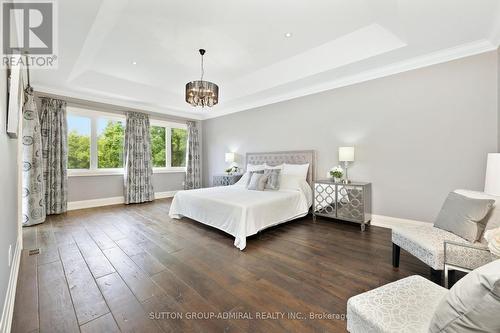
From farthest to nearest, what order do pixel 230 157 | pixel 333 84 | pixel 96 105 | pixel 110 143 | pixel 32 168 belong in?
1. pixel 230 157
2. pixel 110 143
3. pixel 96 105
4. pixel 333 84
5. pixel 32 168

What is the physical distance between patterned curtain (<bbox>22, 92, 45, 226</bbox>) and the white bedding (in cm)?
237

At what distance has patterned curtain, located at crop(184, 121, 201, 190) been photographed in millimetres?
6805

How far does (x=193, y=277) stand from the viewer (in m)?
2.10

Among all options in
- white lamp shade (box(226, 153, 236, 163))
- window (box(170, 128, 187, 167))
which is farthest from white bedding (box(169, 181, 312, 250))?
window (box(170, 128, 187, 167))

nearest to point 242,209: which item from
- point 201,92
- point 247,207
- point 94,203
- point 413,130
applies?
point 247,207

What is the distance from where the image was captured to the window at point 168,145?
628 cm

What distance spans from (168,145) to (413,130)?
19.9ft

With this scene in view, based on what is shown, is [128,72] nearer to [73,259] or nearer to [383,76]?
[73,259]

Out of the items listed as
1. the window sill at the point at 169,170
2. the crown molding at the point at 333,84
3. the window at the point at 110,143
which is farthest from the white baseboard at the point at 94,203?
the crown molding at the point at 333,84

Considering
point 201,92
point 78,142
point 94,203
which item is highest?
point 201,92

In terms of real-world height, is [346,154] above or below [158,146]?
below

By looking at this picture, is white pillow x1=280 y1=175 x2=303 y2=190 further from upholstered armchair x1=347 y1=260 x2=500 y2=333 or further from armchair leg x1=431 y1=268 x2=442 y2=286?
upholstered armchair x1=347 y1=260 x2=500 y2=333

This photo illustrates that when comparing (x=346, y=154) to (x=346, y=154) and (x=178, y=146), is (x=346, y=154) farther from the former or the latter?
(x=178, y=146)

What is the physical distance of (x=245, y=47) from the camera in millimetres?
3232
